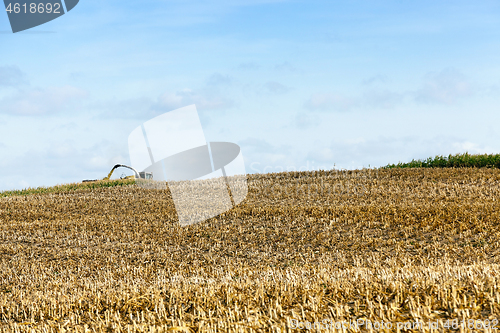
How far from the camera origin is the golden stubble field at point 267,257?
573cm

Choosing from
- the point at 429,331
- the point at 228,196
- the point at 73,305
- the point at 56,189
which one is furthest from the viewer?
the point at 56,189

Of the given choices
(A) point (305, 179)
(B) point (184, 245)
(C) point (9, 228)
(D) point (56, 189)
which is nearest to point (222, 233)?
(B) point (184, 245)

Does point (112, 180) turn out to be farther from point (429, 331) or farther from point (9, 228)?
point (429, 331)

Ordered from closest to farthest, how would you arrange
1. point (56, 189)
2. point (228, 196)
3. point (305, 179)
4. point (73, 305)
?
point (73, 305)
point (228, 196)
point (305, 179)
point (56, 189)

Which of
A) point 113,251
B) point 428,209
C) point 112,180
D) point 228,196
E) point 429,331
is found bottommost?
point 112,180

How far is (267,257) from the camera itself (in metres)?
12.9

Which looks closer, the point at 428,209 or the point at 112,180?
the point at 428,209

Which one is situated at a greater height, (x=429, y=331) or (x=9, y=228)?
(x=429, y=331)

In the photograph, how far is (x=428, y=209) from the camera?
16406 mm

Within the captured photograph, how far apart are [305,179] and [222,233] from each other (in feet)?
44.8

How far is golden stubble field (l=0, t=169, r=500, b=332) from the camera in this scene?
5730mm

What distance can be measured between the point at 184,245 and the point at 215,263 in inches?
107

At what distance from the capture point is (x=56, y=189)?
1368 inches

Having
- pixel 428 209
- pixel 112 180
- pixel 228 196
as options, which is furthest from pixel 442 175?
pixel 112 180
